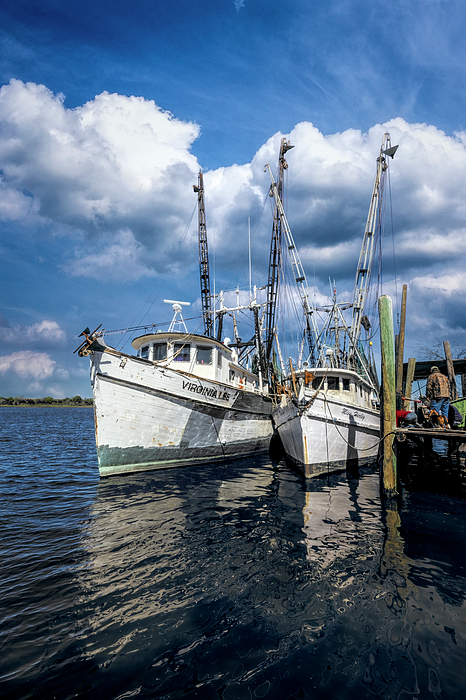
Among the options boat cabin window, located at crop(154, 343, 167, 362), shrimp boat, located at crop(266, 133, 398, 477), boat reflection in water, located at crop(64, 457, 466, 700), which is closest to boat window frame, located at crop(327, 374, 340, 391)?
shrimp boat, located at crop(266, 133, 398, 477)

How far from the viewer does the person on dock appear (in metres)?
12.4

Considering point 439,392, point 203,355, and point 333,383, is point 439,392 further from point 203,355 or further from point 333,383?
point 203,355

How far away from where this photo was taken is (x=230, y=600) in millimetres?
4727

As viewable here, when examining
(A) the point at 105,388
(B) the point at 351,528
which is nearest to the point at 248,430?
(A) the point at 105,388

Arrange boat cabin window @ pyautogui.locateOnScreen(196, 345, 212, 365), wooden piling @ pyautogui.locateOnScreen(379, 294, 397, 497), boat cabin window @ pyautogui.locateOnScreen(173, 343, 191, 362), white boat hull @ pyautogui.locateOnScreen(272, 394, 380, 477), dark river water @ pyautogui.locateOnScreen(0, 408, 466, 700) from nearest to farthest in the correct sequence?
1. dark river water @ pyautogui.locateOnScreen(0, 408, 466, 700)
2. wooden piling @ pyautogui.locateOnScreen(379, 294, 397, 497)
3. white boat hull @ pyautogui.locateOnScreen(272, 394, 380, 477)
4. boat cabin window @ pyautogui.locateOnScreen(173, 343, 191, 362)
5. boat cabin window @ pyautogui.locateOnScreen(196, 345, 212, 365)

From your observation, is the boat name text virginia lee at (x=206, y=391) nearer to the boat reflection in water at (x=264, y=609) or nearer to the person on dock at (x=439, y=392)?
the boat reflection in water at (x=264, y=609)

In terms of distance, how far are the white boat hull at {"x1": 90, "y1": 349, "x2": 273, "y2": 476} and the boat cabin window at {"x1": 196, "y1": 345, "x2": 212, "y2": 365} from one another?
1.52 meters

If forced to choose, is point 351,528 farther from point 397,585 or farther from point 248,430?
point 248,430

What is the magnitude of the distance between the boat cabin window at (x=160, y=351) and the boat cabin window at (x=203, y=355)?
1.57 metres

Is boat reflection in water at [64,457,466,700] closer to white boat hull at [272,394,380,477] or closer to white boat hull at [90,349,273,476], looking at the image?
white boat hull at [272,394,380,477]

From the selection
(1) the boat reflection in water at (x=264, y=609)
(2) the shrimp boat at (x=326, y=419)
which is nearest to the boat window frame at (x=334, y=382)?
(2) the shrimp boat at (x=326, y=419)

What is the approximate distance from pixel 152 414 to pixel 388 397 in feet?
28.5

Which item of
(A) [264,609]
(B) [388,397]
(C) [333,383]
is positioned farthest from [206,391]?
(A) [264,609]

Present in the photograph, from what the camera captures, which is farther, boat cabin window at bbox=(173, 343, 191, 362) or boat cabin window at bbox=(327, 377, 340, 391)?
boat cabin window at bbox=(173, 343, 191, 362)
